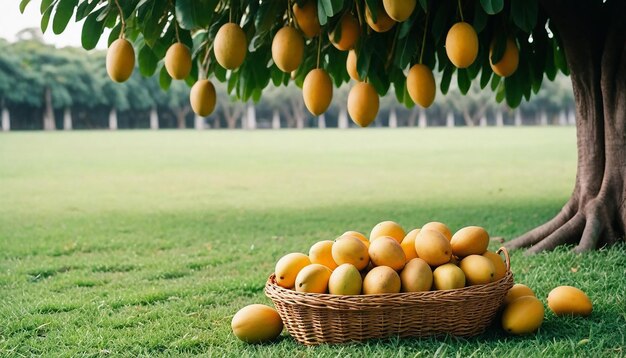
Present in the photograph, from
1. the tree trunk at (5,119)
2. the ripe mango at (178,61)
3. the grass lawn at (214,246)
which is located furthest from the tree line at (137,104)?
the ripe mango at (178,61)

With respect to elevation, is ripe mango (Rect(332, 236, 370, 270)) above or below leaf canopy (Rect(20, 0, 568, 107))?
below

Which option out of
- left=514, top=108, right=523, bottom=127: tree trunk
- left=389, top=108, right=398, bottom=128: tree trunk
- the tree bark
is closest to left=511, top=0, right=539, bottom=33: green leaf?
the tree bark

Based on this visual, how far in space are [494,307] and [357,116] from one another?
136cm

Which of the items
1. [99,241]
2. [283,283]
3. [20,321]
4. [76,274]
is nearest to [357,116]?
[283,283]

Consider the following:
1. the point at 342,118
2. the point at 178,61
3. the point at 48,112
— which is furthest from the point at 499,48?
the point at 342,118

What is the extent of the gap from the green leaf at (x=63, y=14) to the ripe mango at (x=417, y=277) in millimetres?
2022

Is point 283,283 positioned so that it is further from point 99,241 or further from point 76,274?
point 99,241

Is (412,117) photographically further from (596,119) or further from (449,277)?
(449,277)

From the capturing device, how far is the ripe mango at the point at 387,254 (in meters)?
3.56

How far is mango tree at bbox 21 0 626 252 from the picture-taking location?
2.91 m

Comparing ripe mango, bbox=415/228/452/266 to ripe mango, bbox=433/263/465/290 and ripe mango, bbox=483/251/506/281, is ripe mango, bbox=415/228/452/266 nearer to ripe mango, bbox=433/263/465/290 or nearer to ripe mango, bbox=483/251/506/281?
ripe mango, bbox=433/263/465/290

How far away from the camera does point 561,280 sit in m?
4.89

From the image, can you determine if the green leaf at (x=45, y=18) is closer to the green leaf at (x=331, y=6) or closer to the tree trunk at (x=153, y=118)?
the green leaf at (x=331, y=6)

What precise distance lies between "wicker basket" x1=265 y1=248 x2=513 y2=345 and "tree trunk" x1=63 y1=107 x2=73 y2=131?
71721 millimetres
